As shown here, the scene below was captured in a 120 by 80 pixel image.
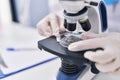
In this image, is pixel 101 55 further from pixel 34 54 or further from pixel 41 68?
pixel 34 54

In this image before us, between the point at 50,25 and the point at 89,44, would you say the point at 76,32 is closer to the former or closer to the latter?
the point at 89,44

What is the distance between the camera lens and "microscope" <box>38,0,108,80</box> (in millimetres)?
617

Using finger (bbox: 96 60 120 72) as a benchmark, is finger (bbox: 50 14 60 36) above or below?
above

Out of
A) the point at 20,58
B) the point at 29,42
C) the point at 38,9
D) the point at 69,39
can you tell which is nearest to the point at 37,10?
the point at 38,9

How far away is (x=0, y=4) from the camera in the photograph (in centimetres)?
151

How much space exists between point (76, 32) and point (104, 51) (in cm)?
13

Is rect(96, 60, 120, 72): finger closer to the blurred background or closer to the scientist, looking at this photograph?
Answer: the scientist

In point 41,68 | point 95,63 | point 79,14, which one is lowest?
point 41,68

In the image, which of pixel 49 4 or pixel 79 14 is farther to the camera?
pixel 49 4

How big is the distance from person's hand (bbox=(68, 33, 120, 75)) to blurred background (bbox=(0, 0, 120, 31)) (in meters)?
0.42

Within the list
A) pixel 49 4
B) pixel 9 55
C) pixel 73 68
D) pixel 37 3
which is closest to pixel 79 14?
pixel 73 68

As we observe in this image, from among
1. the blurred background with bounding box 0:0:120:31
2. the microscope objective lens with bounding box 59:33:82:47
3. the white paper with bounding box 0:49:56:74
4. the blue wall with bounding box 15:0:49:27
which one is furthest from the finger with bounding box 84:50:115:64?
the blue wall with bounding box 15:0:49:27

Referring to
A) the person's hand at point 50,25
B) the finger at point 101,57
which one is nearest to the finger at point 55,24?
the person's hand at point 50,25

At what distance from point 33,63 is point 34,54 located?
0.09 metres
